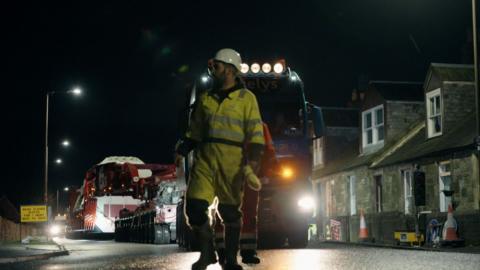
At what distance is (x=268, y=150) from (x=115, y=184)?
29025mm

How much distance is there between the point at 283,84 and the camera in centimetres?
1778

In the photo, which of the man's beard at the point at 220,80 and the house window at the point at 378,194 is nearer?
the man's beard at the point at 220,80

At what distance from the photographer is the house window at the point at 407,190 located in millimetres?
31055

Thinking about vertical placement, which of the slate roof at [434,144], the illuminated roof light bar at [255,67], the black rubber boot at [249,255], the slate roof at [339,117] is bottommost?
the black rubber boot at [249,255]

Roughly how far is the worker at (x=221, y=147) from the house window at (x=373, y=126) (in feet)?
93.8

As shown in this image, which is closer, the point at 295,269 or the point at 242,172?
the point at 242,172

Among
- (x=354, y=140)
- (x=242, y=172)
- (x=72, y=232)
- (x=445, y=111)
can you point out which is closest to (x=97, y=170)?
(x=72, y=232)

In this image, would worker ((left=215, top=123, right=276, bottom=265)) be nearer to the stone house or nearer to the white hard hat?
the white hard hat

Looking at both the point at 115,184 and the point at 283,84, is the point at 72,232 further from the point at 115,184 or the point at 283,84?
the point at 283,84

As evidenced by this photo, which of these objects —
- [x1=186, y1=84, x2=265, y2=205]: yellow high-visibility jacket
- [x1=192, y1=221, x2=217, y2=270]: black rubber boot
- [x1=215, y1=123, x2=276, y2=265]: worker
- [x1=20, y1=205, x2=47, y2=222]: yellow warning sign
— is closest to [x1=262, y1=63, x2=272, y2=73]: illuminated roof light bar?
[x1=215, y1=123, x2=276, y2=265]: worker

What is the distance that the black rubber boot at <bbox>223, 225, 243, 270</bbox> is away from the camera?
8.03 meters

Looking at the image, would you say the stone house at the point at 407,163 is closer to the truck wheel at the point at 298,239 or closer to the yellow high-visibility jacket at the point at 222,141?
the truck wheel at the point at 298,239

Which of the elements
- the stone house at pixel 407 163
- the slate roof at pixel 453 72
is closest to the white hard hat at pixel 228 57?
the stone house at pixel 407 163

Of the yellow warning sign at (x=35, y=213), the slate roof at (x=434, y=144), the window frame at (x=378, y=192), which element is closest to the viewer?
the slate roof at (x=434, y=144)
